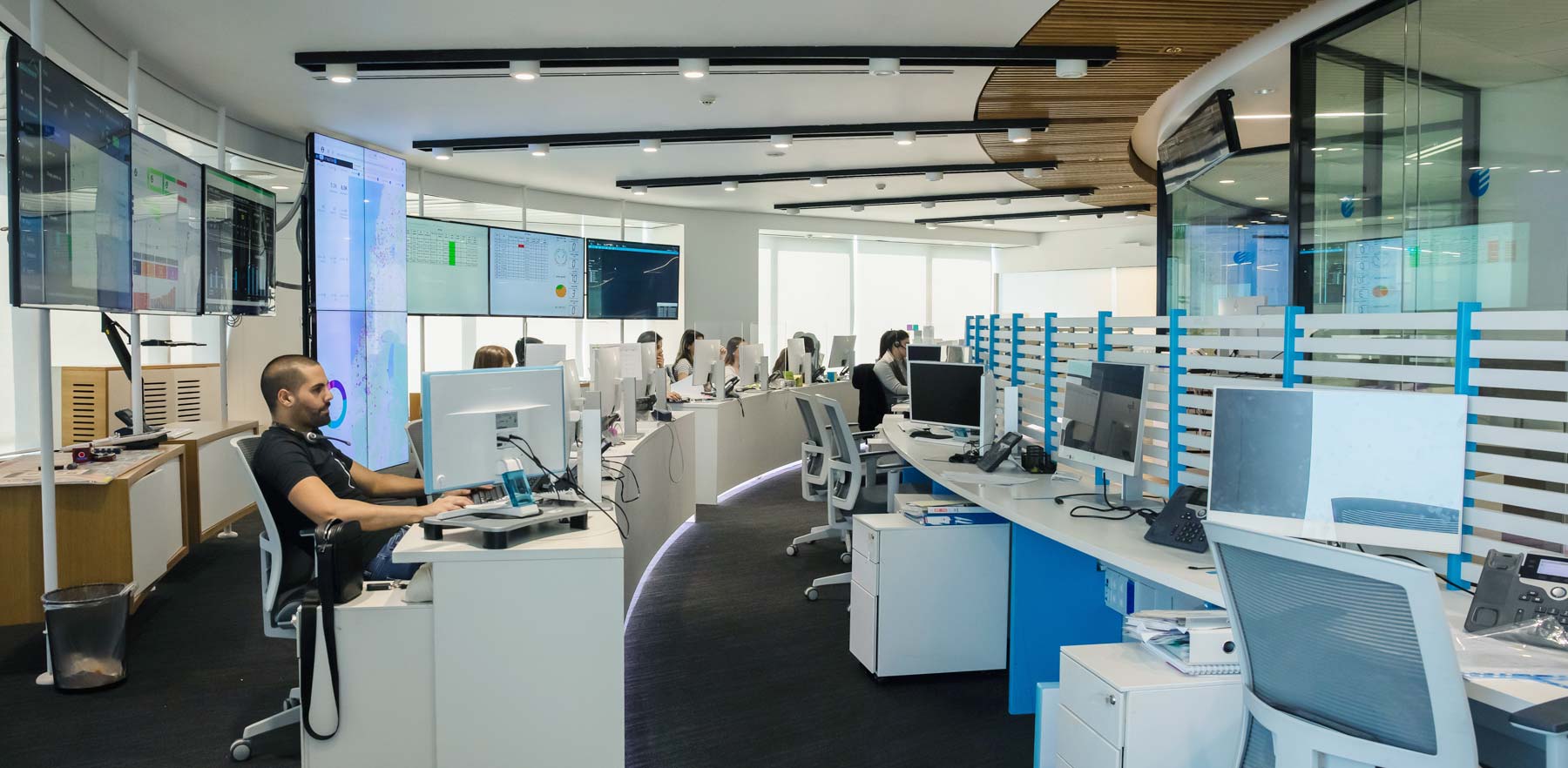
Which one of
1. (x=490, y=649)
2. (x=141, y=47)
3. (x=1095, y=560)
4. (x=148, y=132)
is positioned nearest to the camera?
(x=490, y=649)

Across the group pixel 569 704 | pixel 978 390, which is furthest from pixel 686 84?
pixel 569 704

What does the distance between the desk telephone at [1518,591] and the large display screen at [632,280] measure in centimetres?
879

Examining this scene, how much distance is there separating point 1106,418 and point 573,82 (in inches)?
159

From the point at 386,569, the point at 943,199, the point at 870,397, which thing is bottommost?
the point at 386,569

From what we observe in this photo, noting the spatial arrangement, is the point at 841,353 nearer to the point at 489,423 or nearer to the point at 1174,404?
the point at 1174,404

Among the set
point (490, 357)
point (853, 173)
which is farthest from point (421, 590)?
point (853, 173)

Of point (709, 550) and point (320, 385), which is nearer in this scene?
point (320, 385)

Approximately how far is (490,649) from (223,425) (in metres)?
4.62

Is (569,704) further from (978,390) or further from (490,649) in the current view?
(978,390)

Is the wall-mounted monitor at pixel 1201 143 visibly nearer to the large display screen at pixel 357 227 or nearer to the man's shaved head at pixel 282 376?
the man's shaved head at pixel 282 376

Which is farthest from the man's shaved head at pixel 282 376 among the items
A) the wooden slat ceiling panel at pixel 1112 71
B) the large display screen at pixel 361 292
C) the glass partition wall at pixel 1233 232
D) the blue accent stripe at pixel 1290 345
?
the glass partition wall at pixel 1233 232

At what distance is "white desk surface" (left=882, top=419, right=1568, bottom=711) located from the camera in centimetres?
177

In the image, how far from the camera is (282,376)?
3.31 meters

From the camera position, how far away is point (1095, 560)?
3.68m
